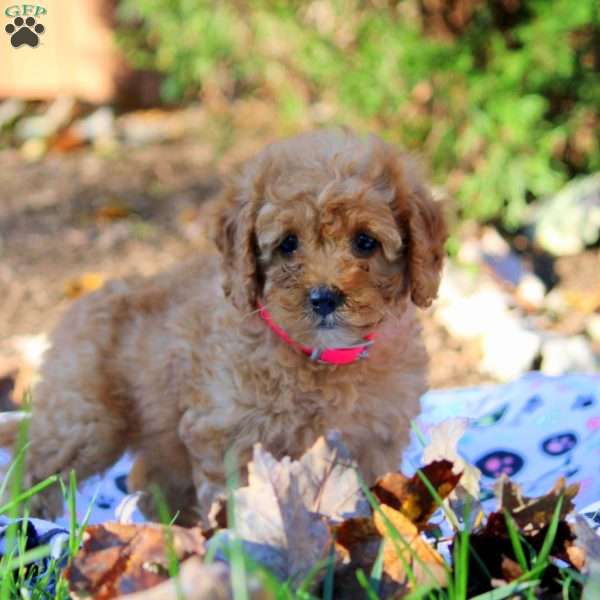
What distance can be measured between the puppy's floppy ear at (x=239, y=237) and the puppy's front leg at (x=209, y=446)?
402 millimetres

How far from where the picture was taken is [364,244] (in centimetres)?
318

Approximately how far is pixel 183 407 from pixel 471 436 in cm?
152

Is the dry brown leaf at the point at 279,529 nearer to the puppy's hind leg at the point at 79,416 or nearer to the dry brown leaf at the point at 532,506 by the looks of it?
the dry brown leaf at the point at 532,506

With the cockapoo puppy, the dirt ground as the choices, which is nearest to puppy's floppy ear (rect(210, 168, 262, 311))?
the cockapoo puppy

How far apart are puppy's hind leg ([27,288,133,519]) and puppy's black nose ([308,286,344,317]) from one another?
118cm

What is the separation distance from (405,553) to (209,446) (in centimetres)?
166

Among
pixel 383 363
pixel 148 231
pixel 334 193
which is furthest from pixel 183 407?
pixel 148 231

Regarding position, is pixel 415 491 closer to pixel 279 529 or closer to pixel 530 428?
pixel 279 529

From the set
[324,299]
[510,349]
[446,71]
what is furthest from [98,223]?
[324,299]

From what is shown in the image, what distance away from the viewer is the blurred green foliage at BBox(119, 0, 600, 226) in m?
6.44

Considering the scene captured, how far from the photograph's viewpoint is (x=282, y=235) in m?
3.20

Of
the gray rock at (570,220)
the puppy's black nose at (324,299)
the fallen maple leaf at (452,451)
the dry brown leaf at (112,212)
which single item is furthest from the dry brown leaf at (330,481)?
the dry brown leaf at (112,212)

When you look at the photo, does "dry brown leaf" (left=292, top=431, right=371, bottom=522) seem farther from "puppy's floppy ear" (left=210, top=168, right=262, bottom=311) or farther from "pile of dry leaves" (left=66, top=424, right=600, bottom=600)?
"puppy's floppy ear" (left=210, top=168, right=262, bottom=311)

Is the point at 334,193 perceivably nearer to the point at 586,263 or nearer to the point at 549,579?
the point at 549,579
